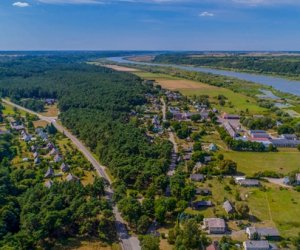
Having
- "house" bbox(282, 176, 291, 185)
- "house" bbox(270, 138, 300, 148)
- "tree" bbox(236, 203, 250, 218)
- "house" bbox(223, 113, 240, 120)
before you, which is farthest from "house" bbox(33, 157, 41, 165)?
"house" bbox(223, 113, 240, 120)

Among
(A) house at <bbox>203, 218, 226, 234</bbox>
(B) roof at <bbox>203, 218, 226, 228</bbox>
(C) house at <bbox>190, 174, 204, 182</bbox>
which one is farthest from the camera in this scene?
(C) house at <bbox>190, 174, 204, 182</bbox>

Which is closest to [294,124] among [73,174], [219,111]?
[219,111]

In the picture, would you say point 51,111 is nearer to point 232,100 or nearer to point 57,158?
point 57,158

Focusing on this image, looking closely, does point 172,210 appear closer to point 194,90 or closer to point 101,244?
point 101,244

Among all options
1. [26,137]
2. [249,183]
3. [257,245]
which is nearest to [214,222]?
[257,245]

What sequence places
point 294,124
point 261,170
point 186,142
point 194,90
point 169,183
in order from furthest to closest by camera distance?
point 194,90 → point 294,124 → point 186,142 → point 261,170 → point 169,183

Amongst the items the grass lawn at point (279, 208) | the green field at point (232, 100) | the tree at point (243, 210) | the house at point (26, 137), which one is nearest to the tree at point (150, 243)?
the tree at point (243, 210)

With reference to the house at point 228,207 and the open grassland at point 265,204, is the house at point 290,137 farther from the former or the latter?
the house at point 228,207

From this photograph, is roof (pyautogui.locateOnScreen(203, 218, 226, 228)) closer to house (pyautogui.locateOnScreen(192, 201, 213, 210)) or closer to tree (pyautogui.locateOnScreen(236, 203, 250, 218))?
tree (pyautogui.locateOnScreen(236, 203, 250, 218))
